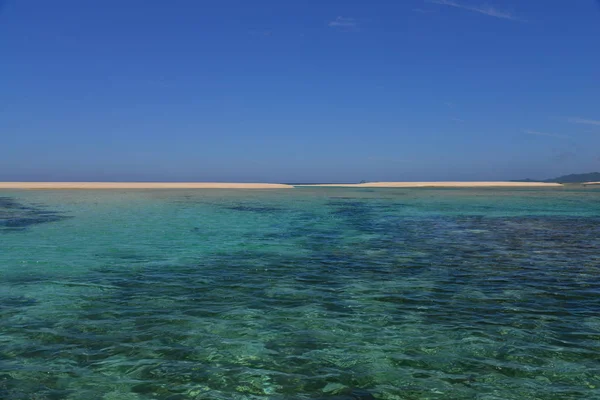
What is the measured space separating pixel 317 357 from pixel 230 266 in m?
9.44

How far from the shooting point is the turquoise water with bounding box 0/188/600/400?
23.2 ft

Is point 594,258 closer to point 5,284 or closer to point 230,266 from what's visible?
point 230,266

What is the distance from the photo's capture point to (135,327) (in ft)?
31.6

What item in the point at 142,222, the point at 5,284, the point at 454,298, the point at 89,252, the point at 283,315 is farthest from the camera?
the point at 142,222

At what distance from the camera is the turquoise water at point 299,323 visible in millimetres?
7082

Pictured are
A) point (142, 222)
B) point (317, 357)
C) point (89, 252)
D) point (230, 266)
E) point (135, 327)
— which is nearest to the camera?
point (317, 357)

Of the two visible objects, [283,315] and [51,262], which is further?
[51,262]

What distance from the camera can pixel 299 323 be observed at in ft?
33.1

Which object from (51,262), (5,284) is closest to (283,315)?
(5,284)

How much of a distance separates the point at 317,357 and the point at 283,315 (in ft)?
8.88

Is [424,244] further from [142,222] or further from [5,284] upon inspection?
[142,222]

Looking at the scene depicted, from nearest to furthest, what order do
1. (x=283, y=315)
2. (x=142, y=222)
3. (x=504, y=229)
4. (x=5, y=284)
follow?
(x=283, y=315), (x=5, y=284), (x=504, y=229), (x=142, y=222)

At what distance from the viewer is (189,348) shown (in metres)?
8.51

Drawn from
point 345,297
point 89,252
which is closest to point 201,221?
point 89,252
